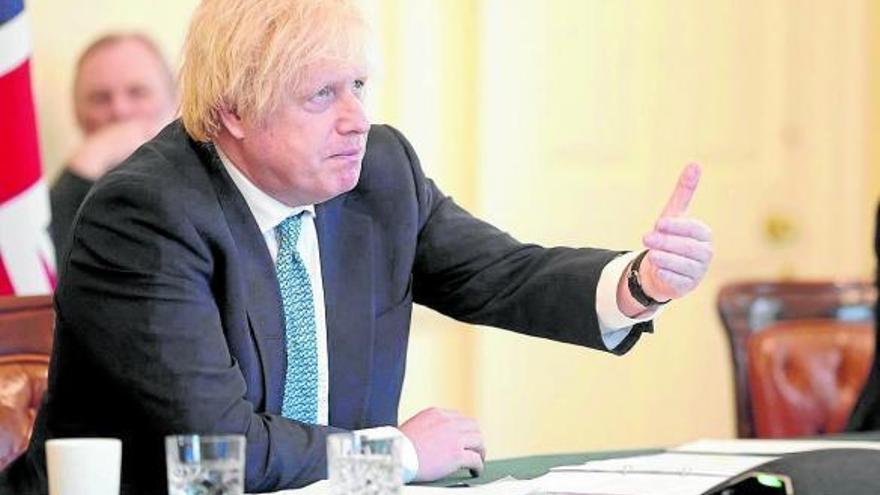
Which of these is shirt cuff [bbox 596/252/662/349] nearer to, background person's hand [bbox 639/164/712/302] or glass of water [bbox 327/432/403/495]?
background person's hand [bbox 639/164/712/302]

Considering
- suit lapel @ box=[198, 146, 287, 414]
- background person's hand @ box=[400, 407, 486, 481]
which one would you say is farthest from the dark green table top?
suit lapel @ box=[198, 146, 287, 414]

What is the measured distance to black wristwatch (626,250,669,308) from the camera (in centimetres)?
247

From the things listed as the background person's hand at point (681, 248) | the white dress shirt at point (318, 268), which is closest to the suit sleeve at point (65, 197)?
the white dress shirt at point (318, 268)

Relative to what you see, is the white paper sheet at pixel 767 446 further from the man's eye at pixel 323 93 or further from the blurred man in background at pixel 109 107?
the blurred man in background at pixel 109 107

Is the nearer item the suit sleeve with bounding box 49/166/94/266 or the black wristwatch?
the black wristwatch

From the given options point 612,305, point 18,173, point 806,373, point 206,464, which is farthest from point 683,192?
point 18,173

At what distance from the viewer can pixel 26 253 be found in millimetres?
3287

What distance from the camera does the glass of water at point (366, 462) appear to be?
5.82 feet

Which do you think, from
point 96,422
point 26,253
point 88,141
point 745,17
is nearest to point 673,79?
point 745,17

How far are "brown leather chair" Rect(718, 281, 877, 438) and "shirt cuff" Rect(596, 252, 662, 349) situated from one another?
0.83 metres

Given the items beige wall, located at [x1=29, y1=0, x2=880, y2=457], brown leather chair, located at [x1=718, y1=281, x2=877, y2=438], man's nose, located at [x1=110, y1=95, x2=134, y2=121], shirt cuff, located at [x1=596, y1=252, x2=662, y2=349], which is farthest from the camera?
beige wall, located at [x1=29, y1=0, x2=880, y2=457]

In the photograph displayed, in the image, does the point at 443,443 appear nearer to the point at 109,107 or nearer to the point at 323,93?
the point at 323,93

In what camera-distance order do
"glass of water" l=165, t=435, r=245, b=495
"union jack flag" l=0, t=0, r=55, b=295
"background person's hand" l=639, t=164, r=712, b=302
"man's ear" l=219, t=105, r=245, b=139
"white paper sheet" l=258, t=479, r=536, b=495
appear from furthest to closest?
"union jack flag" l=0, t=0, r=55, b=295 < "man's ear" l=219, t=105, r=245, b=139 < "background person's hand" l=639, t=164, r=712, b=302 < "white paper sheet" l=258, t=479, r=536, b=495 < "glass of water" l=165, t=435, r=245, b=495

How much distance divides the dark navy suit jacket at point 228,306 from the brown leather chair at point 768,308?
83 centimetres
